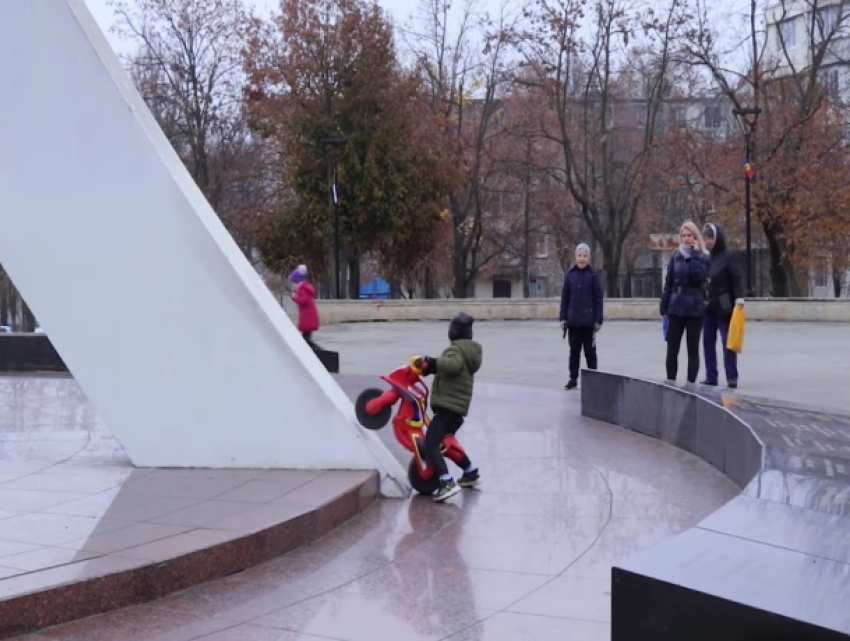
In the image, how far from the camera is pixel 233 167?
3984 centimetres

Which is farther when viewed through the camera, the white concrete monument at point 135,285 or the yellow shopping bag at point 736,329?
the yellow shopping bag at point 736,329

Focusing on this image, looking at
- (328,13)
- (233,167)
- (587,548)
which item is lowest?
(587,548)

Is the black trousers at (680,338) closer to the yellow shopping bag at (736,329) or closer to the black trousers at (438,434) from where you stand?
the yellow shopping bag at (736,329)

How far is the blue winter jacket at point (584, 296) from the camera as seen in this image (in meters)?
11.3

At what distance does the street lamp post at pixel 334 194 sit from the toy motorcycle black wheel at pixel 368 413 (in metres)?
25.3

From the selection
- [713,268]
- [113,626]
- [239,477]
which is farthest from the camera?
[713,268]

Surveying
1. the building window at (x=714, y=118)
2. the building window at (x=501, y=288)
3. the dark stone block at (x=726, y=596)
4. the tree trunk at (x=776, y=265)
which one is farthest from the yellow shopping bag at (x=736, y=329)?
the building window at (x=501, y=288)

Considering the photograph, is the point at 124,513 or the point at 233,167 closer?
the point at 124,513

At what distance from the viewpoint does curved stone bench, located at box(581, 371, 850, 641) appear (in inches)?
114

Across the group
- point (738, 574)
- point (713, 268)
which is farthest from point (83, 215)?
point (713, 268)

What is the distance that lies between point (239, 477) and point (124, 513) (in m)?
0.94

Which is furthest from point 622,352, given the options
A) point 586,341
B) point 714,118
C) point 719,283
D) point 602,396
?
point 714,118

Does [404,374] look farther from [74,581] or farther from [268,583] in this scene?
[74,581]

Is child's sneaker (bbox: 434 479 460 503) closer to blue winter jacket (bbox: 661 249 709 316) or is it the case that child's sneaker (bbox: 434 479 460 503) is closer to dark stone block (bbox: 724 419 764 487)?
dark stone block (bbox: 724 419 764 487)
